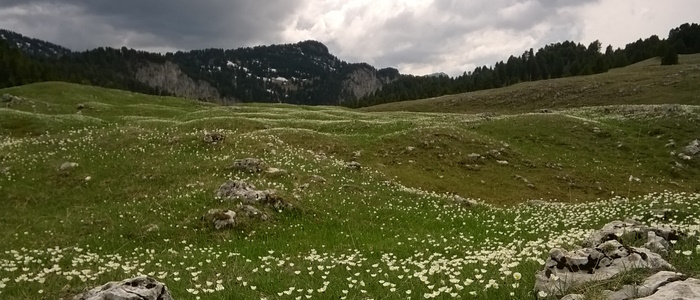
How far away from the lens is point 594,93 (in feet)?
294

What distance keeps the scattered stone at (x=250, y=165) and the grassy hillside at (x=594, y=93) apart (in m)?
71.5

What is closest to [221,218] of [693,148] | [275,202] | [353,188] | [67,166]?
[275,202]

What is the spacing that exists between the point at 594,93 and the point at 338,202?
82009mm

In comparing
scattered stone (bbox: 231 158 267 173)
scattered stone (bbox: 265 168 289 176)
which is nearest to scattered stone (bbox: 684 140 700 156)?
scattered stone (bbox: 265 168 289 176)

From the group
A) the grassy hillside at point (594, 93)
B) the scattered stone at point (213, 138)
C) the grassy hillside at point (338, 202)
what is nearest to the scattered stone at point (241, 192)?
the grassy hillside at point (338, 202)

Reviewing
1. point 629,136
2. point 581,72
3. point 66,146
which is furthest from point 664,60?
point 66,146

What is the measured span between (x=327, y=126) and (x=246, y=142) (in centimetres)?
1679

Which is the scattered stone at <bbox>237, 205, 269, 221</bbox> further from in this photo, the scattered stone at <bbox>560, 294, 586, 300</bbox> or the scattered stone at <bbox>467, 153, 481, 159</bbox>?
the scattered stone at <bbox>467, 153, 481, 159</bbox>

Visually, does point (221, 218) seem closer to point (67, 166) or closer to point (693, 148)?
point (67, 166)

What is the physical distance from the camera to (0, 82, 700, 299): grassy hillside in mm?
11320

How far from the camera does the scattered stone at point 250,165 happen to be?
26273 millimetres

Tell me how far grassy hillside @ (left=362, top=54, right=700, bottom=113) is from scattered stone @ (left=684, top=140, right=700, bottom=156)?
3551 centimetres

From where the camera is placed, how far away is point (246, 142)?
3394 cm

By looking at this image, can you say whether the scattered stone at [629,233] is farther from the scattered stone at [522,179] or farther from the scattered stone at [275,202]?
the scattered stone at [522,179]
